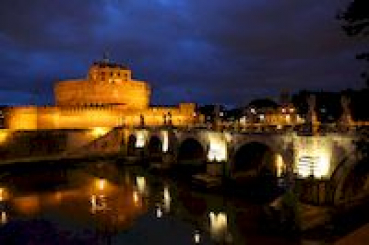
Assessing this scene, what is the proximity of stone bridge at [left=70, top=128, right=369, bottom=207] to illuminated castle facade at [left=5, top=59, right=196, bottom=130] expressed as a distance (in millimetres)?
6773

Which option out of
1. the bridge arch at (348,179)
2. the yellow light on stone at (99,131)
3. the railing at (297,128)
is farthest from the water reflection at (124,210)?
the yellow light on stone at (99,131)

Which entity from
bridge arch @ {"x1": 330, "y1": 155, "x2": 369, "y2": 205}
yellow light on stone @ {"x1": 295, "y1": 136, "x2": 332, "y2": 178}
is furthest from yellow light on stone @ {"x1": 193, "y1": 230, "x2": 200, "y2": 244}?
bridge arch @ {"x1": 330, "y1": 155, "x2": 369, "y2": 205}

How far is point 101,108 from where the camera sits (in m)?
65.2

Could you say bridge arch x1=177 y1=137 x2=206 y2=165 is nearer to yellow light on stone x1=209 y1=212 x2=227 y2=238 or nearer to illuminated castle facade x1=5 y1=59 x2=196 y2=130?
illuminated castle facade x1=5 y1=59 x2=196 y2=130

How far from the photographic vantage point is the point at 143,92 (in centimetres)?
7931

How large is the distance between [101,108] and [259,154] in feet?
119

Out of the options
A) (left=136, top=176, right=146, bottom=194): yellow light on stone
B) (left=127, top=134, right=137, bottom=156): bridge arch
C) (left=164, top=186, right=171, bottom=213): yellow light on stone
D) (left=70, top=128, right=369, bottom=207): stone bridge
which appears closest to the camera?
(left=70, top=128, right=369, bottom=207): stone bridge

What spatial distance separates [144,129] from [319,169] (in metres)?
32.6

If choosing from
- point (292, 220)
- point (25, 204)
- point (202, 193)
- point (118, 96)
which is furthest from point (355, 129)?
point (118, 96)

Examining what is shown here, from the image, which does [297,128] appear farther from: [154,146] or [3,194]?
[154,146]

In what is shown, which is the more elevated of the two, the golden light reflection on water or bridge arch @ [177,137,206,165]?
bridge arch @ [177,137,206,165]

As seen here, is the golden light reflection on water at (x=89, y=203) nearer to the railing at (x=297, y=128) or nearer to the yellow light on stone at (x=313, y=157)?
the railing at (x=297, y=128)

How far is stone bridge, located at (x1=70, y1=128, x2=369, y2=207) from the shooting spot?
71.1 feet

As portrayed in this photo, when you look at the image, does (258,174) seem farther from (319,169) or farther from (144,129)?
(144,129)
